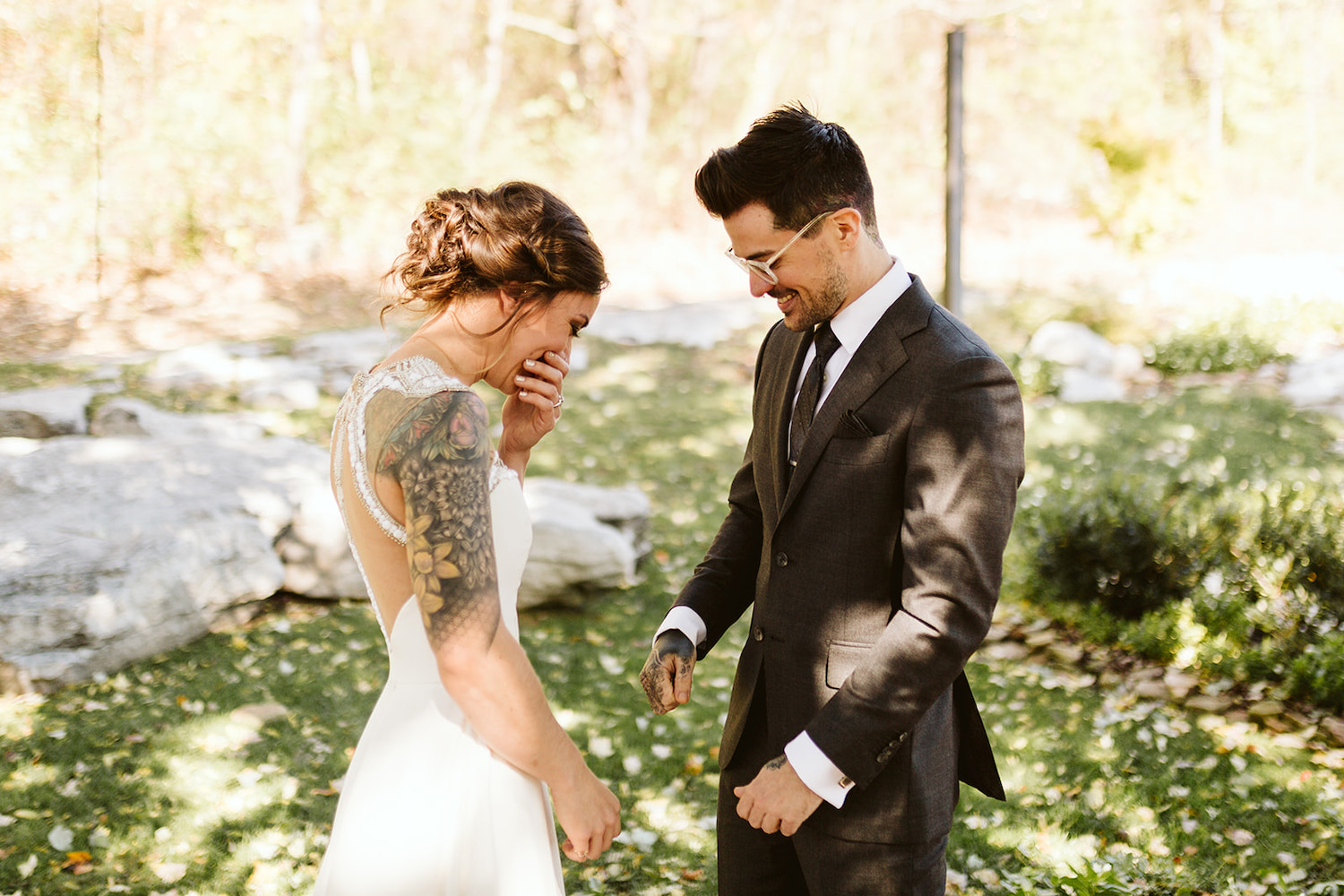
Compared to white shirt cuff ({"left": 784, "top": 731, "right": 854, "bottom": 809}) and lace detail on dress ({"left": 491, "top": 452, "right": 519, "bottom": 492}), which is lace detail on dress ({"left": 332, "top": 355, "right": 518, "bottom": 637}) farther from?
white shirt cuff ({"left": 784, "top": 731, "right": 854, "bottom": 809})

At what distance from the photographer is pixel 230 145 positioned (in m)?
13.5

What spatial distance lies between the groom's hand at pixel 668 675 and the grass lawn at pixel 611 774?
61.5 inches

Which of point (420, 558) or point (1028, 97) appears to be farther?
point (1028, 97)

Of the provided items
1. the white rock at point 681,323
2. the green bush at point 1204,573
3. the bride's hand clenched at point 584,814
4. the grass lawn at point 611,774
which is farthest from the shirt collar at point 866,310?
the white rock at point 681,323

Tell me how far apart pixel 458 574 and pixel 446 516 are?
0.37ft

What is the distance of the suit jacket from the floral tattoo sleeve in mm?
737

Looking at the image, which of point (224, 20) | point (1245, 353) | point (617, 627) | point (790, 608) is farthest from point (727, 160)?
point (224, 20)

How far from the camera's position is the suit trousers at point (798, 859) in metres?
2.24

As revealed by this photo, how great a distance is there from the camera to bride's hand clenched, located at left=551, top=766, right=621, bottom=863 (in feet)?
6.66

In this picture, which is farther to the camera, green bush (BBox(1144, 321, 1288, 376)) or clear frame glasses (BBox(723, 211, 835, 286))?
green bush (BBox(1144, 321, 1288, 376))

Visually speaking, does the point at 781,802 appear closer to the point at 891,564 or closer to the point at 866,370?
the point at 891,564

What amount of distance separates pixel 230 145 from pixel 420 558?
13.5 meters

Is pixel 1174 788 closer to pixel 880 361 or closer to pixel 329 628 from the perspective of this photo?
pixel 880 361

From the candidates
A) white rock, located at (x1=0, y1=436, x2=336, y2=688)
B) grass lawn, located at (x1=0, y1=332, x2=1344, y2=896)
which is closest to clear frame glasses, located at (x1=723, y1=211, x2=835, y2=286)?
grass lawn, located at (x1=0, y1=332, x2=1344, y2=896)
